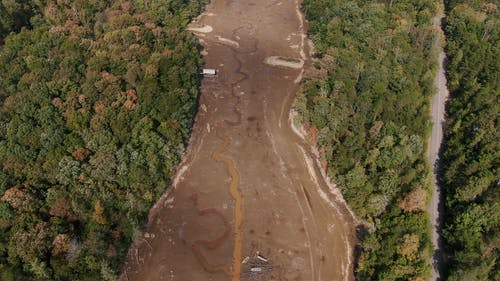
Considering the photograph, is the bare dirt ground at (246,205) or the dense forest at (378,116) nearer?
the dense forest at (378,116)

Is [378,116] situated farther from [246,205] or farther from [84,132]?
[84,132]

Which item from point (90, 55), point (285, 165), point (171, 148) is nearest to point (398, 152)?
point (285, 165)

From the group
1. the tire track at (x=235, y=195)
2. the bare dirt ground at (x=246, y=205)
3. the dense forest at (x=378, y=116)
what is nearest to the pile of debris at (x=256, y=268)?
the bare dirt ground at (x=246, y=205)

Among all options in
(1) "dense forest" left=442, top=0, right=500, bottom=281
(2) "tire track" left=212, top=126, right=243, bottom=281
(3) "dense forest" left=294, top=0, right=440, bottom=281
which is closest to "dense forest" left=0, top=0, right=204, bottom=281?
(2) "tire track" left=212, top=126, right=243, bottom=281

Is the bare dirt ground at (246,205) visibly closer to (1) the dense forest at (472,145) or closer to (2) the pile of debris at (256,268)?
(2) the pile of debris at (256,268)

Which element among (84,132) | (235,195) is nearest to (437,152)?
(235,195)

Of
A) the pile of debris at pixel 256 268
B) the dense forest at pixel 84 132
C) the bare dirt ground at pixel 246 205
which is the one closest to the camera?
the dense forest at pixel 84 132
